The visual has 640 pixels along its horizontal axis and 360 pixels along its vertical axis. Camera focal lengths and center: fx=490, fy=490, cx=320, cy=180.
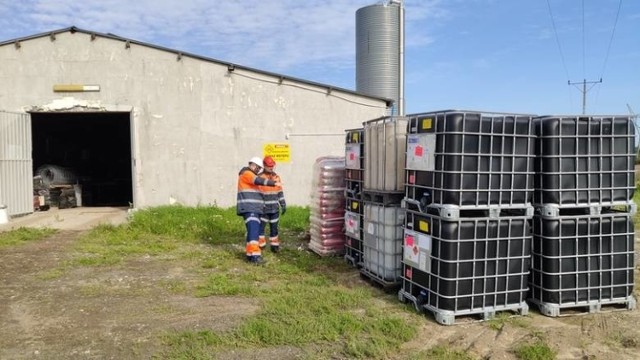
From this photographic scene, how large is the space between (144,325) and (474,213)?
377cm

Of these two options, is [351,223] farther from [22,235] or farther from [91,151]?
[91,151]

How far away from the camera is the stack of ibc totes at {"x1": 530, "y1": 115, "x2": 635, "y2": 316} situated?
532 cm

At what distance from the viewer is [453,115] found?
5.11 m

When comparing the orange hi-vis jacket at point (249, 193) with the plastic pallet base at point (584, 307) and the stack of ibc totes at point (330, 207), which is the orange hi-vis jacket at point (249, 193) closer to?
the stack of ibc totes at point (330, 207)

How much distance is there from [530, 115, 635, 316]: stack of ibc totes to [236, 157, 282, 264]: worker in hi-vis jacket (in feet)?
14.3

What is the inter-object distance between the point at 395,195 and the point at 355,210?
3.84 feet

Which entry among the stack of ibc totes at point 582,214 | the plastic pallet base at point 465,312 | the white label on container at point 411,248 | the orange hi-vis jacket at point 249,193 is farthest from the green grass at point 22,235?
the stack of ibc totes at point 582,214

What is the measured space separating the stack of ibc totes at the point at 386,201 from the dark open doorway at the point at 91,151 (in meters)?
13.9

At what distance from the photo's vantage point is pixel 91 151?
874 inches

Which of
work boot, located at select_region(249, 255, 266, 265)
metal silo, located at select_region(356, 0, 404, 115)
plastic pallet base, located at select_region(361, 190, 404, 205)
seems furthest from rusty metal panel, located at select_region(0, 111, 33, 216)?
plastic pallet base, located at select_region(361, 190, 404, 205)

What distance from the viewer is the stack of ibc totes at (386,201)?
6.43 m

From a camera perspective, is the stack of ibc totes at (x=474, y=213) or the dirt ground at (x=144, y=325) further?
the stack of ibc totes at (x=474, y=213)

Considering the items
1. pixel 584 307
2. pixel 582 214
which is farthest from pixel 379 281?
pixel 582 214

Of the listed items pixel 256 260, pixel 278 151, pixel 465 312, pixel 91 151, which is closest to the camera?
pixel 465 312
